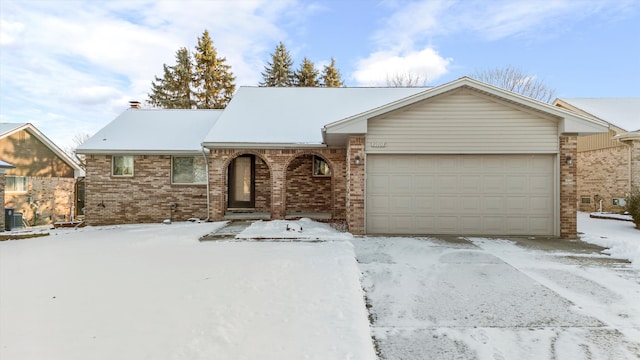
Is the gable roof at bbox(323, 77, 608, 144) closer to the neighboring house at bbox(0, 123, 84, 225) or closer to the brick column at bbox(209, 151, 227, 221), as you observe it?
the brick column at bbox(209, 151, 227, 221)

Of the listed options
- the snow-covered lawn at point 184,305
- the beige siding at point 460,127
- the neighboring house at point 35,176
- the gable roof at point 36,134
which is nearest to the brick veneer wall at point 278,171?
the beige siding at point 460,127

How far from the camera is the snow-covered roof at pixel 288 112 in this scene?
12.1 metres

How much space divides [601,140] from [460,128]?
1258cm

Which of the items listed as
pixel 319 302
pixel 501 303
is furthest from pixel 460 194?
pixel 319 302

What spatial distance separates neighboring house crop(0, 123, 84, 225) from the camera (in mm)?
18250

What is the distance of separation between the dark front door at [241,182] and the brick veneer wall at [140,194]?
1841mm

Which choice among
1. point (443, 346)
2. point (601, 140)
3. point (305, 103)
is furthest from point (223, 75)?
point (443, 346)

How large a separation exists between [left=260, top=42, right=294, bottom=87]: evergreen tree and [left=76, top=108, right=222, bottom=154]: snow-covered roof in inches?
680

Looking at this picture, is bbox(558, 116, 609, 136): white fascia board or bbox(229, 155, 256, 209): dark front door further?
bbox(229, 155, 256, 209): dark front door

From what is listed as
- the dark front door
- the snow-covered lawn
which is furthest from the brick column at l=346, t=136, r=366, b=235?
the dark front door

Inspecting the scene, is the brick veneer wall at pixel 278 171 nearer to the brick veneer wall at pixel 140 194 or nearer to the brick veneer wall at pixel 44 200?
the brick veneer wall at pixel 140 194

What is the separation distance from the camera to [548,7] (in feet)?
41.9

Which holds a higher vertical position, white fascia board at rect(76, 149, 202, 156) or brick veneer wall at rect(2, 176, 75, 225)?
white fascia board at rect(76, 149, 202, 156)

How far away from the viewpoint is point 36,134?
1989cm
